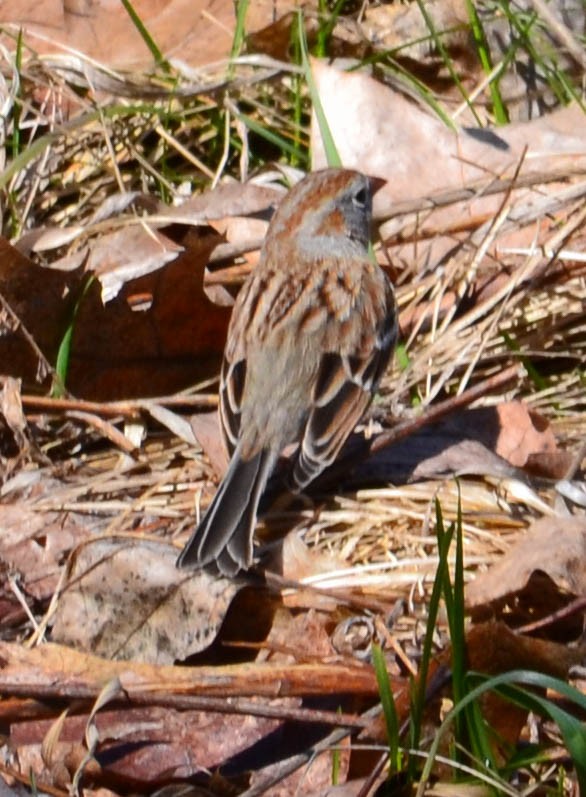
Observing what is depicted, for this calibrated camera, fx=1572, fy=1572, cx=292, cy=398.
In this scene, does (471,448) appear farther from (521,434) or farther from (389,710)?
(389,710)

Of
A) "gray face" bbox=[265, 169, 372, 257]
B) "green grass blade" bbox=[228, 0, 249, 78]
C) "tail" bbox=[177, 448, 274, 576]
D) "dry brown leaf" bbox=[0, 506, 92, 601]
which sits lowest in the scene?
"dry brown leaf" bbox=[0, 506, 92, 601]

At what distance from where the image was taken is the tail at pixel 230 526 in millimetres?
→ 3805

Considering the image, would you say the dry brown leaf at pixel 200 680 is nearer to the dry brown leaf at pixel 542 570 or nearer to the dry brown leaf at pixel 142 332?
the dry brown leaf at pixel 542 570

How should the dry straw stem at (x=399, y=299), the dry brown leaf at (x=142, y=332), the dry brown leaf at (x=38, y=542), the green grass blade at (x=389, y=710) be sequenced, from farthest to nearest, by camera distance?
1. the dry brown leaf at (x=142, y=332)
2. the dry straw stem at (x=399, y=299)
3. the dry brown leaf at (x=38, y=542)
4. the green grass blade at (x=389, y=710)

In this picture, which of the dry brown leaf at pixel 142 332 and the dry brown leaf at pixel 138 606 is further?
the dry brown leaf at pixel 142 332

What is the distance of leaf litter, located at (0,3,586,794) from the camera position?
346 cm

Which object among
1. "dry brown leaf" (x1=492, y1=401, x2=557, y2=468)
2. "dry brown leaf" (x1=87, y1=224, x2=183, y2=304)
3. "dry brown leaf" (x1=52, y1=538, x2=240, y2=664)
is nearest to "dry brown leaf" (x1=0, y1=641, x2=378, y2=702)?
"dry brown leaf" (x1=52, y1=538, x2=240, y2=664)

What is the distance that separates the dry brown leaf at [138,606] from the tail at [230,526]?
0.05 m

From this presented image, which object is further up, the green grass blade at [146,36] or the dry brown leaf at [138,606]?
the green grass blade at [146,36]

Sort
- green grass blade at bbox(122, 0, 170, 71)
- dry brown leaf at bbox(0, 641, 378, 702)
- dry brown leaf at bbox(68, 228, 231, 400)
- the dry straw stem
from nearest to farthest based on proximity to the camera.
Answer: dry brown leaf at bbox(0, 641, 378, 702) < the dry straw stem < dry brown leaf at bbox(68, 228, 231, 400) < green grass blade at bbox(122, 0, 170, 71)

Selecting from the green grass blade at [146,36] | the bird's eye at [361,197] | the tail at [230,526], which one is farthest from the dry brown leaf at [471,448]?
the green grass blade at [146,36]

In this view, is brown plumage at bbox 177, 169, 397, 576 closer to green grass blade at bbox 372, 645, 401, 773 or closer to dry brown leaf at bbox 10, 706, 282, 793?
dry brown leaf at bbox 10, 706, 282, 793

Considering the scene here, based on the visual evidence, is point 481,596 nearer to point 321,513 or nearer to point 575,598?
point 575,598

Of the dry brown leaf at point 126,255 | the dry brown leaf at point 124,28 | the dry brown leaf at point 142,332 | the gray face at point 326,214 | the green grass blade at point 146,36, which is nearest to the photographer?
the dry brown leaf at point 142,332
